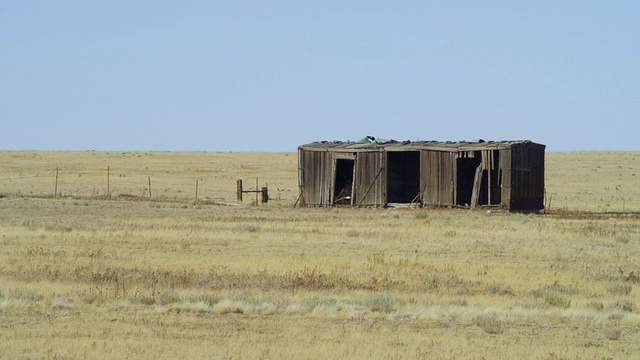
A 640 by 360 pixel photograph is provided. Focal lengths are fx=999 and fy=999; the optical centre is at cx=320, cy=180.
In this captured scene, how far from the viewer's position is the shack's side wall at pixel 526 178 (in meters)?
39.7

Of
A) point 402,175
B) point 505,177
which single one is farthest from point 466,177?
point 402,175

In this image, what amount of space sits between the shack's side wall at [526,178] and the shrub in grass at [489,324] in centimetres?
2534

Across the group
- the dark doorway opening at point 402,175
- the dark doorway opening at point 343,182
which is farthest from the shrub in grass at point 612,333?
the dark doorway opening at point 402,175

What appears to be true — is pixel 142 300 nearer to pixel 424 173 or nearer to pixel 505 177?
pixel 505 177

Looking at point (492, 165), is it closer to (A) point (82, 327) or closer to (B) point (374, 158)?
(B) point (374, 158)

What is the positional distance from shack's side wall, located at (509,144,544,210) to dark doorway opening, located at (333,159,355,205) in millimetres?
7469

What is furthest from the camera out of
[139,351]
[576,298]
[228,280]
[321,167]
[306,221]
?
[321,167]

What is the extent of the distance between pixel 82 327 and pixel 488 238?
16668 mm

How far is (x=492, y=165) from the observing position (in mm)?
40000

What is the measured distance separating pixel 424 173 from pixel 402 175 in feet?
12.3

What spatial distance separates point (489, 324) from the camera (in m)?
13.9

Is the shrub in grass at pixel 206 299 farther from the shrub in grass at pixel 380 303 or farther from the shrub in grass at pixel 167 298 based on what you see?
the shrub in grass at pixel 380 303

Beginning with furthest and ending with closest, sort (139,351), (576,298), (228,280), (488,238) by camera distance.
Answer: (488,238) → (228,280) → (576,298) → (139,351)

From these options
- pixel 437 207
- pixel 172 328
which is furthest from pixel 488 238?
pixel 172 328
